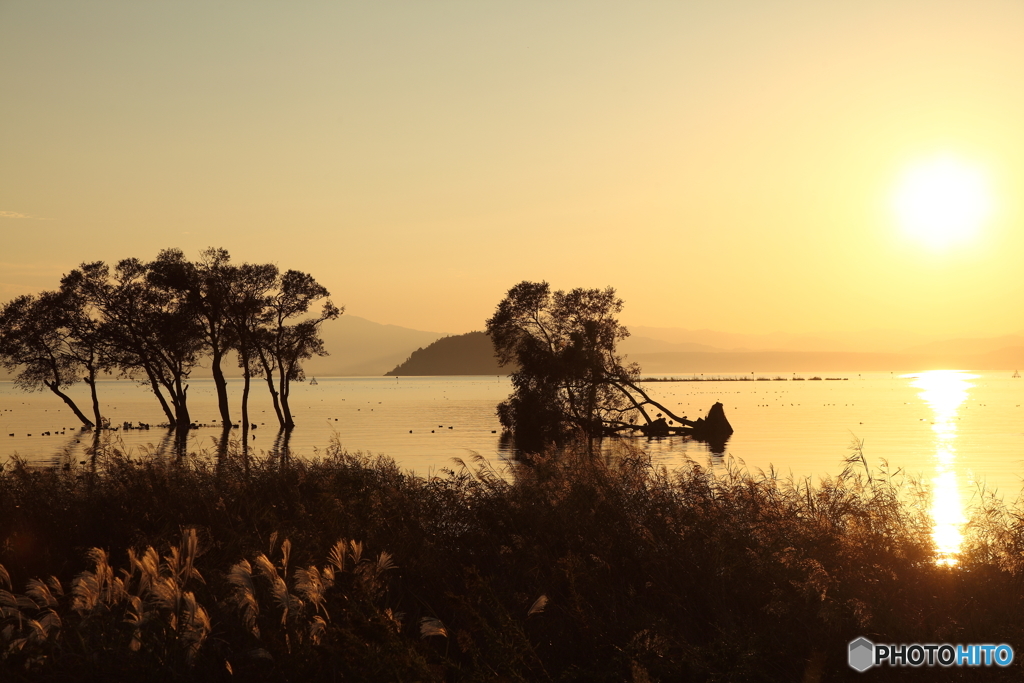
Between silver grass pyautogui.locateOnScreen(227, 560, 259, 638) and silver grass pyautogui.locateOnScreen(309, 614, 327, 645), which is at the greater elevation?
silver grass pyautogui.locateOnScreen(227, 560, 259, 638)

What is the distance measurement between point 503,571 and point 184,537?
4674 millimetres

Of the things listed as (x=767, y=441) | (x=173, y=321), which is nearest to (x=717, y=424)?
(x=767, y=441)

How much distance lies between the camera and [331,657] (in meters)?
6.73

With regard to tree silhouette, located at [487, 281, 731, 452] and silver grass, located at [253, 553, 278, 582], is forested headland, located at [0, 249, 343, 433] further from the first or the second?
silver grass, located at [253, 553, 278, 582]

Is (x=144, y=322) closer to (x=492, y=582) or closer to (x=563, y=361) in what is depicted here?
(x=563, y=361)

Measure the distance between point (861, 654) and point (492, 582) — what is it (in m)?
4.34

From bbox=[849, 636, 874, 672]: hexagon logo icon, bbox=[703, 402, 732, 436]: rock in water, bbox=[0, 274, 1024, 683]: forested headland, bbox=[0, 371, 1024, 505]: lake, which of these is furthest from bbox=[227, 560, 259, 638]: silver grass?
bbox=[703, 402, 732, 436]: rock in water

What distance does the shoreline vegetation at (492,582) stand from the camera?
6.45 m

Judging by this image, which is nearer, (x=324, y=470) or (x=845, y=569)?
(x=845, y=569)

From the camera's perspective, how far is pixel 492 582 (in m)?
10.4

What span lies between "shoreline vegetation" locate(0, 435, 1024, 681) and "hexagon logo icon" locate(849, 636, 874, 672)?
0.10 m

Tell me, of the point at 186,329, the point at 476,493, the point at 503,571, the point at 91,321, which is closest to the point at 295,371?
the point at 186,329

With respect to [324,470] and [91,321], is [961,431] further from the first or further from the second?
[91,321]

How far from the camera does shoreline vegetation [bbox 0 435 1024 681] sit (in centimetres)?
645
